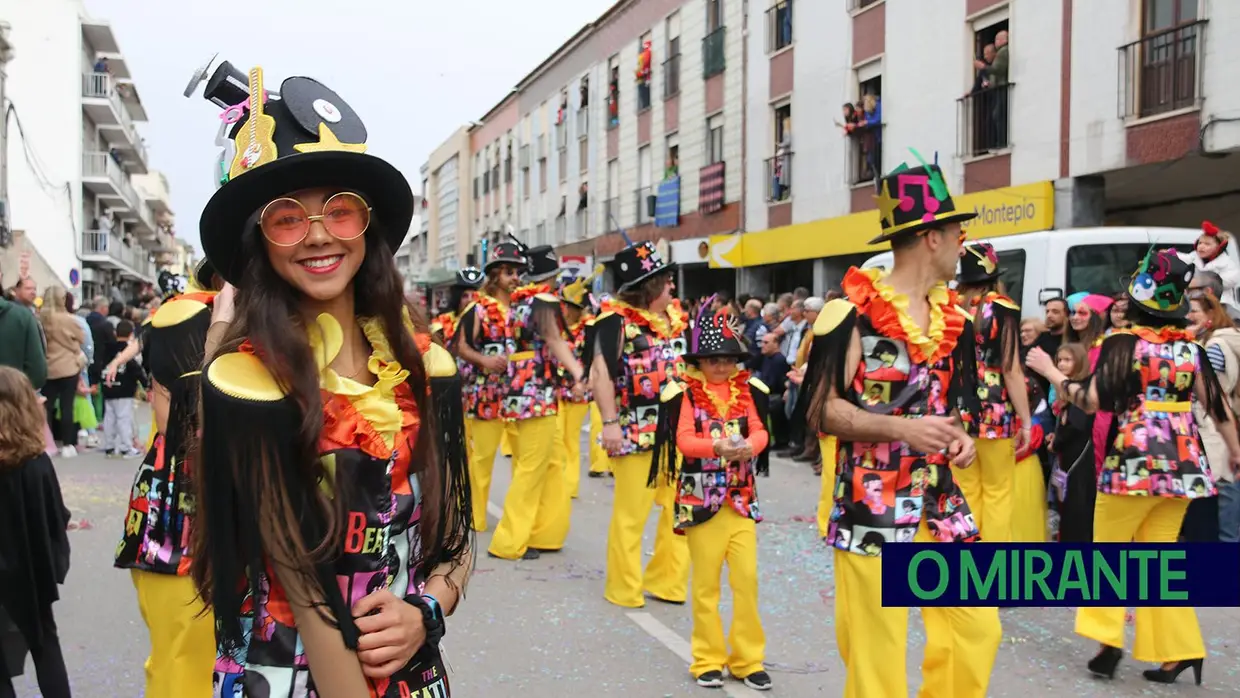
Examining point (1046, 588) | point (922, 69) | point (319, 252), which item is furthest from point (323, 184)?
point (922, 69)

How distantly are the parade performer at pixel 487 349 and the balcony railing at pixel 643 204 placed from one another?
2294cm

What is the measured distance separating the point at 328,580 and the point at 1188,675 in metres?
4.89

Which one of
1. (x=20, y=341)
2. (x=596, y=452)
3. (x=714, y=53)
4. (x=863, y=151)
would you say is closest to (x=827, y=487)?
(x=596, y=452)

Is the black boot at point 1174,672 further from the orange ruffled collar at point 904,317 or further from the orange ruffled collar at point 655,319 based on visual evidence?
→ the orange ruffled collar at point 655,319

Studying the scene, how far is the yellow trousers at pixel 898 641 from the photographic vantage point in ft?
12.9

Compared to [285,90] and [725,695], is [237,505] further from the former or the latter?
[725,695]

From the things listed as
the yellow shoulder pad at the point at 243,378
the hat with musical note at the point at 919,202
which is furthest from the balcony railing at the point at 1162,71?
the yellow shoulder pad at the point at 243,378

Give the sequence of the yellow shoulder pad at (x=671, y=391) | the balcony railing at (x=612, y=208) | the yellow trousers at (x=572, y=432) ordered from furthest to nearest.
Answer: the balcony railing at (x=612, y=208) < the yellow trousers at (x=572, y=432) < the yellow shoulder pad at (x=671, y=391)

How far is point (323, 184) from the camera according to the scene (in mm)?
2279

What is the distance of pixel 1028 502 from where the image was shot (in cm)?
765

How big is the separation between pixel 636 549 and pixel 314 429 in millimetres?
4836

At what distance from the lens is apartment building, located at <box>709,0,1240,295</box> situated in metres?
13.8

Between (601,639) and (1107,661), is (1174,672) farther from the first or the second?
(601,639)

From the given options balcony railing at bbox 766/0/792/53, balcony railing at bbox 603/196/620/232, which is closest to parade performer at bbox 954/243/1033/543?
balcony railing at bbox 766/0/792/53
